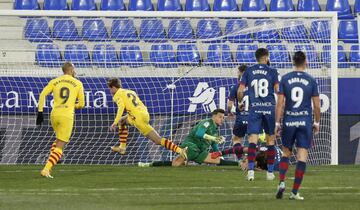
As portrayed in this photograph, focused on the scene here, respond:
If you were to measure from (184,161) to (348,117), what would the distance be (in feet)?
12.6

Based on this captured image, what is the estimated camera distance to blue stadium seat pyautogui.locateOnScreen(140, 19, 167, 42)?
23.4 metres

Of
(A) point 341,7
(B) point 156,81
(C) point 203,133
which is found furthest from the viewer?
(A) point 341,7

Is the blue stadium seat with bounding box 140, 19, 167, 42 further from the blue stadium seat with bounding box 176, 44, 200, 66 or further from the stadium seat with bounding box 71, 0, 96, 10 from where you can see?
the stadium seat with bounding box 71, 0, 96, 10

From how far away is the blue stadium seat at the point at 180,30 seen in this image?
23339 millimetres

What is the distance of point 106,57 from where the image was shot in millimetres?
22172

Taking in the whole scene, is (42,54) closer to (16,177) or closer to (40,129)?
(40,129)

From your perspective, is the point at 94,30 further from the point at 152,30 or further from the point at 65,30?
the point at 152,30

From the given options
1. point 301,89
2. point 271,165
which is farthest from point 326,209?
point 271,165

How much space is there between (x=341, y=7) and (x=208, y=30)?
4.33 metres

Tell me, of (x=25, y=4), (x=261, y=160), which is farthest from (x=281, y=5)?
(x=261, y=160)

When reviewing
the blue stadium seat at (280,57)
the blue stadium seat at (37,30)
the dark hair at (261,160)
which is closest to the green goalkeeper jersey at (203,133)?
the dark hair at (261,160)

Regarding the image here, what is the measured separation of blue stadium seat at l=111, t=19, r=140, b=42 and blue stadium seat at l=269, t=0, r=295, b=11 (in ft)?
13.6

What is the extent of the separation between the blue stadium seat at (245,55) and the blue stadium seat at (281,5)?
4.14m

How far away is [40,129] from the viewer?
20484mm
